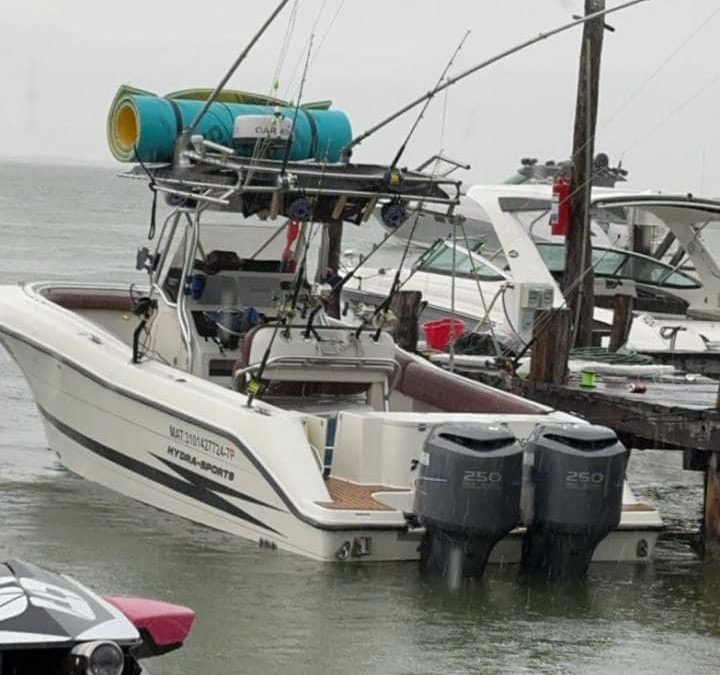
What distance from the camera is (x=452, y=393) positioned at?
1348cm

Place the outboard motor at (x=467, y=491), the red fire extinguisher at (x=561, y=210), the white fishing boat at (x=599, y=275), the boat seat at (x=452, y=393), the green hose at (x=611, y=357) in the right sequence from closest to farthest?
the outboard motor at (x=467, y=491), the boat seat at (x=452, y=393), the green hose at (x=611, y=357), the red fire extinguisher at (x=561, y=210), the white fishing boat at (x=599, y=275)

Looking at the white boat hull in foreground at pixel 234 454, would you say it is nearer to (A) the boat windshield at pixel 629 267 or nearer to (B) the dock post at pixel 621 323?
(B) the dock post at pixel 621 323

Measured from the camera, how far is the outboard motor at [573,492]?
1095 cm

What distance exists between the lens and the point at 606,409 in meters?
14.2

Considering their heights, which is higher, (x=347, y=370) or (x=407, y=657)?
(x=347, y=370)

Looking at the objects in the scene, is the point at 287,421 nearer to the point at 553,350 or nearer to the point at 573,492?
the point at 573,492

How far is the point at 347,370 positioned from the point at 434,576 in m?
2.16

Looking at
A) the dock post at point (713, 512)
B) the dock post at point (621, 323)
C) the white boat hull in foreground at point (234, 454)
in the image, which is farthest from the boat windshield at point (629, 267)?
the dock post at point (713, 512)

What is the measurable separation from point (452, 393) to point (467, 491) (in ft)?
9.18

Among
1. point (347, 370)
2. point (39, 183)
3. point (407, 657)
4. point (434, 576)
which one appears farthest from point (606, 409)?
point (39, 183)

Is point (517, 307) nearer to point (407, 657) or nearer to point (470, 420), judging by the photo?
point (470, 420)

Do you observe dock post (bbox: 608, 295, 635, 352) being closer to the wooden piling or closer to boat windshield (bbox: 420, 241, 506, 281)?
the wooden piling

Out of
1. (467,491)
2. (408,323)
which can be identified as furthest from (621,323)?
(467,491)

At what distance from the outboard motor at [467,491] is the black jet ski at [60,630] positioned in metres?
5.71
